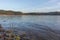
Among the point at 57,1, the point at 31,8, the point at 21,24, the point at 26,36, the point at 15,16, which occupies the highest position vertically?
the point at 57,1

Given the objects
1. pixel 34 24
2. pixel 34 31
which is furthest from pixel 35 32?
pixel 34 24

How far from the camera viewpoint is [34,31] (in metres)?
1.39

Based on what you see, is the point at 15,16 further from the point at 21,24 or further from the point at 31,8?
the point at 31,8

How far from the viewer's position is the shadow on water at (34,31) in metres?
1.35

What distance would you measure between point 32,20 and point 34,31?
184mm

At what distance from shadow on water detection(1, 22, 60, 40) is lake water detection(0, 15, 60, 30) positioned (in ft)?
0.16

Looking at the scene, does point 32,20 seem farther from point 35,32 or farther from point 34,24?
point 35,32

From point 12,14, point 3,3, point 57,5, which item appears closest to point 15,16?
point 12,14

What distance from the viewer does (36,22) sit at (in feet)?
4.62

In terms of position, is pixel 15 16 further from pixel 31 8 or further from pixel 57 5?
pixel 57 5

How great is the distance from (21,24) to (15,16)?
0.56 feet

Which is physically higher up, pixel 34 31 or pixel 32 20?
pixel 32 20

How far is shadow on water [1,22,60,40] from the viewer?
1354 millimetres

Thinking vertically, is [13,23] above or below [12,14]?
below
